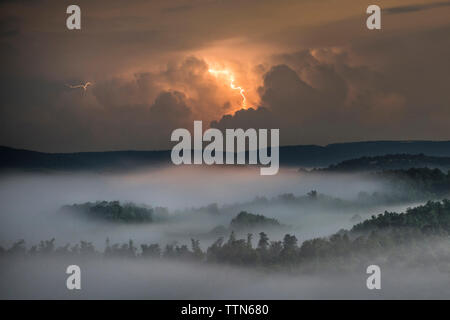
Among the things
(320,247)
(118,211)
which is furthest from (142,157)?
(320,247)

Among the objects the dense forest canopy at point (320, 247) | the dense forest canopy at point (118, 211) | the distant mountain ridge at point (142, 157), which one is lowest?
the dense forest canopy at point (320, 247)

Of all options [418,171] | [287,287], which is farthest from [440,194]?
[287,287]

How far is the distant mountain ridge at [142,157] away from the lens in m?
23.1

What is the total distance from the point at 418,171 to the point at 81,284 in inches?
423

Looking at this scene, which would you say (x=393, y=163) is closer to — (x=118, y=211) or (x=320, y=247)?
(x=320, y=247)

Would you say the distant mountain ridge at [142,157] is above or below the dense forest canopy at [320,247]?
above

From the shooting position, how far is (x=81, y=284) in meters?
20.8

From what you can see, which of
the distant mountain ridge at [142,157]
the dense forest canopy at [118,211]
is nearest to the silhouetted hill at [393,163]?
the distant mountain ridge at [142,157]

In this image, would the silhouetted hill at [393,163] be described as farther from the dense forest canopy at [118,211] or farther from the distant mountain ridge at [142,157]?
the dense forest canopy at [118,211]

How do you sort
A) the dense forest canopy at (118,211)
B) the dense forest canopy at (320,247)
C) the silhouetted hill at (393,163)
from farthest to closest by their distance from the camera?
the silhouetted hill at (393,163) → the dense forest canopy at (118,211) → the dense forest canopy at (320,247)

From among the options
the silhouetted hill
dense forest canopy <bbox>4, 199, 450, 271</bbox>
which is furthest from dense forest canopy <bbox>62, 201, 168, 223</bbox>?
the silhouetted hill

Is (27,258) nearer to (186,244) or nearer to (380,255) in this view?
(186,244)

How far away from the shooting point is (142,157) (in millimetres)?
23000

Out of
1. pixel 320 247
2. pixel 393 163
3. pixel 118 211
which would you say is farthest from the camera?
pixel 393 163
